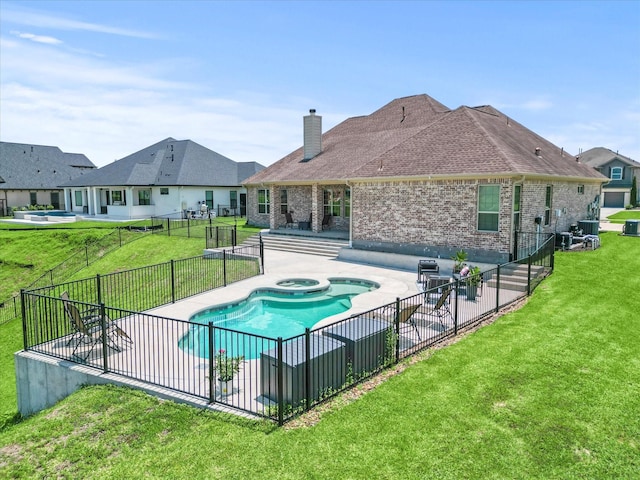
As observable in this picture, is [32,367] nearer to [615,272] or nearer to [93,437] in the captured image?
[93,437]

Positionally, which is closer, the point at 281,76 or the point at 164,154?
the point at 281,76

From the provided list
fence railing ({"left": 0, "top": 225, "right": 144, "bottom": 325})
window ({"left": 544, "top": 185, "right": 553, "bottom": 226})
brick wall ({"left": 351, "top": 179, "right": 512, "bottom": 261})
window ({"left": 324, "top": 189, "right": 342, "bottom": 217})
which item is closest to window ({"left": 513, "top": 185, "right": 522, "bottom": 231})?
brick wall ({"left": 351, "top": 179, "right": 512, "bottom": 261})

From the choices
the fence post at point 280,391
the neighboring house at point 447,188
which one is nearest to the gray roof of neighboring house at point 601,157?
the neighboring house at point 447,188

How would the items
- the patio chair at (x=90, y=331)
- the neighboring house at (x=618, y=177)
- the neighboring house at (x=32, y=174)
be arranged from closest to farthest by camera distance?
the patio chair at (x=90, y=331), the neighboring house at (x=32, y=174), the neighboring house at (x=618, y=177)

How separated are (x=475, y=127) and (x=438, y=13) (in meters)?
5.07

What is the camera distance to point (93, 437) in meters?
6.30

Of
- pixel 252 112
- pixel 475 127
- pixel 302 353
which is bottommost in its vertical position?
pixel 302 353

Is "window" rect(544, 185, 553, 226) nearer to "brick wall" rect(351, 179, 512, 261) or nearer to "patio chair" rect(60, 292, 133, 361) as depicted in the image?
"brick wall" rect(351, 179, 512, 261)

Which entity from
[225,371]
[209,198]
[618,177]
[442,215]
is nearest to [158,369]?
[225,371]

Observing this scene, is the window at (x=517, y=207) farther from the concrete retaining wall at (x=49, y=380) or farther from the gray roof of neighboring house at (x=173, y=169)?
the gray roof of neighboring house at (x=173, y=169)

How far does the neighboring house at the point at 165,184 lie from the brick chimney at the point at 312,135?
11933 millimetres

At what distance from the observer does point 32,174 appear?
49.1 meters

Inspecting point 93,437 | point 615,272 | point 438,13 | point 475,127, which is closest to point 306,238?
point 475,127

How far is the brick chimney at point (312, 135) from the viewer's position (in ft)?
93.1
